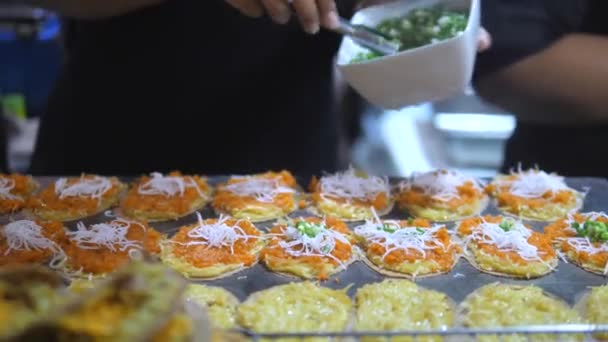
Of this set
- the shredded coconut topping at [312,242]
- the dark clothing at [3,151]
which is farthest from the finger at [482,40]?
the dark clothing at [3,151]

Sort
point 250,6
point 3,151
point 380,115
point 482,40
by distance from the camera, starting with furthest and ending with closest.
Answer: point 380,115
point 3,151
point 482,40
point 250,6

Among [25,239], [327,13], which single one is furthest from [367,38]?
[25,239]

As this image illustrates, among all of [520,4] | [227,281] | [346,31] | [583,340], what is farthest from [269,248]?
[520,4]

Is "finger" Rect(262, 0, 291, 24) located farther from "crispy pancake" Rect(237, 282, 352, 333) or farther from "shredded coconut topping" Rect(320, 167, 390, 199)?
"crispy pancake" Rect(237, 282, 352, 333)

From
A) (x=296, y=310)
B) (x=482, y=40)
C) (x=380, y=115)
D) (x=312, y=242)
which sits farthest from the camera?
(x=380, y=115)

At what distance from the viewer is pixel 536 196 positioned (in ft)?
10.4

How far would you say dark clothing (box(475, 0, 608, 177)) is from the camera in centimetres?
323

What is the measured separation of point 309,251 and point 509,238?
0.86 meters

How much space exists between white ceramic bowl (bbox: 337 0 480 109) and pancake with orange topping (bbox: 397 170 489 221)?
1.73ft

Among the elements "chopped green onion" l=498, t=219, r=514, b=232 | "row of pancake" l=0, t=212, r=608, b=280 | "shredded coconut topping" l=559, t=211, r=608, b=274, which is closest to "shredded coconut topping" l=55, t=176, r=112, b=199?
"row of pancake" l=0, t=212, r=608, b=280

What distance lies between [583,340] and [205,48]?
246 centimetres

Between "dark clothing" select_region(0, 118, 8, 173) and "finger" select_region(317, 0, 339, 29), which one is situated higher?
"finger" select_region(317, 0, 339, 29)

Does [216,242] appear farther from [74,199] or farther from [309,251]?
[74,199]

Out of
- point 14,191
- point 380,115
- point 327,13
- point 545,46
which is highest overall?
point 327,13
